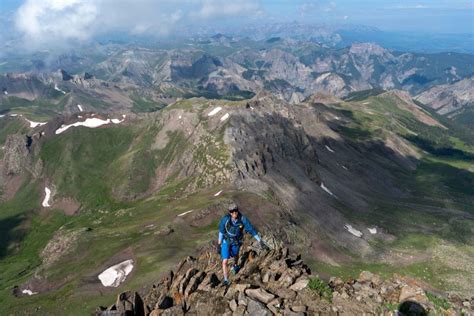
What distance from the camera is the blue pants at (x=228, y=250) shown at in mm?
31547

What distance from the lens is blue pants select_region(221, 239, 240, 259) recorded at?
31547mm

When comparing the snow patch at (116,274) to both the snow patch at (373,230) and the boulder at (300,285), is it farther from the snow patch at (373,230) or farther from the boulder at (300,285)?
the snow patch at (373,230)

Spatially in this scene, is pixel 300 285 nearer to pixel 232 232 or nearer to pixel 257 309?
pixel 257 309

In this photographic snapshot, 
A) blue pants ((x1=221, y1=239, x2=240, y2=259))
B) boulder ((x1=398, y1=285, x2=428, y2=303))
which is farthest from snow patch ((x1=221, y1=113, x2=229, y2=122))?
boulder ((x1=398, y1=285, x2=428, y2=303))

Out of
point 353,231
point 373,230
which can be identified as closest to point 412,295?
point 353,231

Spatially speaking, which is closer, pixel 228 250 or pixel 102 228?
pixel 228 250

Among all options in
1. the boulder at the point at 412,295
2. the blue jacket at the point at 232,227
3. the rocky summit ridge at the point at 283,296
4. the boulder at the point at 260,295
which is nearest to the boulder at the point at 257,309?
the rocky summit ridge at the point at 283,296

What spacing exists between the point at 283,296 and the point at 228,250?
246 inches

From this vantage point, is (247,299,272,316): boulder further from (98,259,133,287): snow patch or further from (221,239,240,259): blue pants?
(98,259,133,287): snow patch

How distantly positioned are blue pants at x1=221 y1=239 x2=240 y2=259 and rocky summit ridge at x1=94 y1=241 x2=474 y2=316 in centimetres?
142

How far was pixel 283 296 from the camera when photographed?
27.2 metres

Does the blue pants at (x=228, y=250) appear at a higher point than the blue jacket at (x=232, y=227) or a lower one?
lower

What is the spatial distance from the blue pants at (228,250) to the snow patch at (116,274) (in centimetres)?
5426

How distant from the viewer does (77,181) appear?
635 feet
